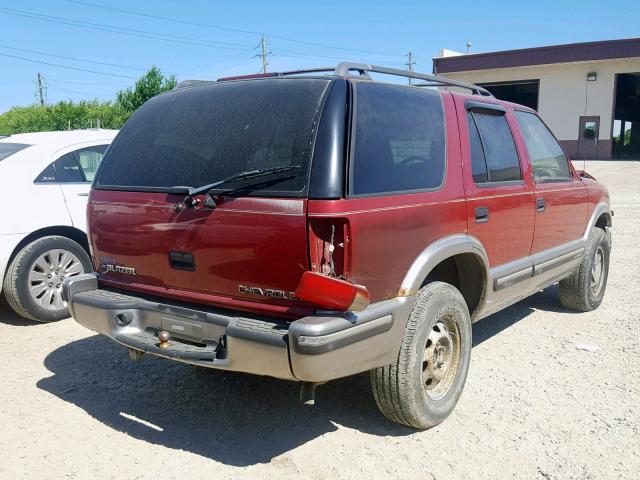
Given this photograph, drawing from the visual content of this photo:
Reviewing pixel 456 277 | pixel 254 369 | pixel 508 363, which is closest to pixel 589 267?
pixel 508 363

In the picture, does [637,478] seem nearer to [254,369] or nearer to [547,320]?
[254,369]

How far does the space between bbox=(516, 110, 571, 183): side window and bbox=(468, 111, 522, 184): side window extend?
327 millimetres

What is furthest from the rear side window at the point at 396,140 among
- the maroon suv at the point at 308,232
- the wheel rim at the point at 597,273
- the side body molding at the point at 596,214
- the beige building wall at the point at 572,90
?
the beige building wall at the point at 572,90

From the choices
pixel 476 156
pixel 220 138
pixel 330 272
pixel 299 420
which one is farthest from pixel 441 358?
pixel 220 138

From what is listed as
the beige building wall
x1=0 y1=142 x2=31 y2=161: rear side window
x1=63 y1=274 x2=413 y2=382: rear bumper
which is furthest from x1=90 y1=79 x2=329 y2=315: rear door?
the beige building wall

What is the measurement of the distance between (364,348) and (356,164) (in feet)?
2.97

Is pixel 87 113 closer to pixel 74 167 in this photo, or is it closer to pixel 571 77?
pixel 571 77

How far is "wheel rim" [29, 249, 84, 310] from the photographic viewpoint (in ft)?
18.1

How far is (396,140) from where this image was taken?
3.36 metres

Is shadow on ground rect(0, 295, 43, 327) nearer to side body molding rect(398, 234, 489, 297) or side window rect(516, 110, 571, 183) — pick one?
side body molding rect(398, 234, 489, 297)

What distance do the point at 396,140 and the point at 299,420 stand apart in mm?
1780

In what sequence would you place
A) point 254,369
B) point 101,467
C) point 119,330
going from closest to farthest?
1. point 254,369
2. point 101,467
3. point 119,330

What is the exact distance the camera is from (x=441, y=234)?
3484 mm

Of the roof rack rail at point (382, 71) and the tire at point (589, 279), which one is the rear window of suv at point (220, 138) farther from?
the tire at point (589, 279)
